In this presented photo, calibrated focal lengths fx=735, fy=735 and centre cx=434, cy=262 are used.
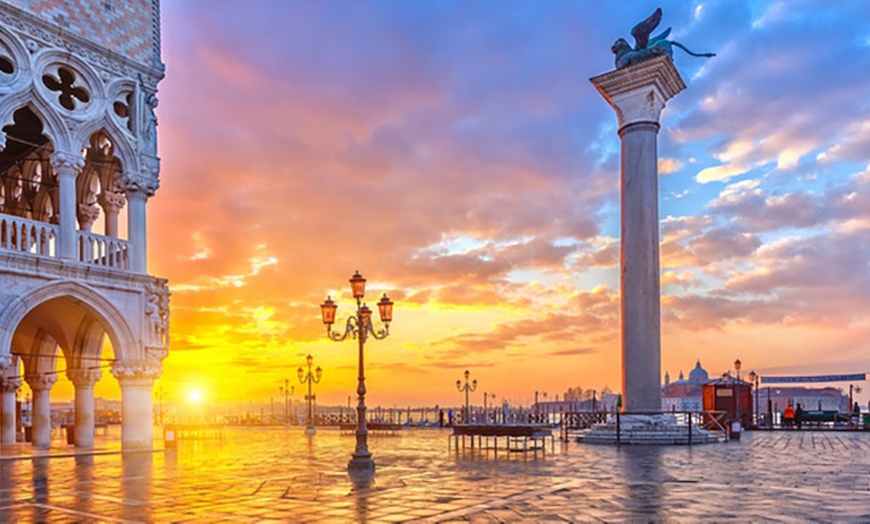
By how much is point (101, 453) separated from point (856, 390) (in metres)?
51.3

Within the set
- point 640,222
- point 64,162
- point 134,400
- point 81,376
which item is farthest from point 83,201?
point 640,222

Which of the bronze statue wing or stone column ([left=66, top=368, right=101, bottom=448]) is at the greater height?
the bronze statue wing

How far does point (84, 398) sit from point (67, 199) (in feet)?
27.1

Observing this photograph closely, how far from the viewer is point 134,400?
23297mm

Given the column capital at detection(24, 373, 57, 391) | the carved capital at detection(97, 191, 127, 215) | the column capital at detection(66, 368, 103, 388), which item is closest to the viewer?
the carved capital at detection(97, 191, 127, 215)

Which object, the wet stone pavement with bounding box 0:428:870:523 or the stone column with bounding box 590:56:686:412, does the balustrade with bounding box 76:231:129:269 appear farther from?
the stone column with bounding box 590:56:686:412

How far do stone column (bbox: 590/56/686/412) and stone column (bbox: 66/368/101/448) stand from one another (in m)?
18.7

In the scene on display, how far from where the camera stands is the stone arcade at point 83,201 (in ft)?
69.3

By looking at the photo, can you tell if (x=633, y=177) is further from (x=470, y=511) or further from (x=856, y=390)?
(x=856, y=390)

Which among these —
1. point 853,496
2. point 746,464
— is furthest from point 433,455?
point 853,496

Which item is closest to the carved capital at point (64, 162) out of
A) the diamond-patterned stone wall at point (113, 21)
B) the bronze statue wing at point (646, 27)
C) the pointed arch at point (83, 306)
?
the pointed arch at point (83, 306)

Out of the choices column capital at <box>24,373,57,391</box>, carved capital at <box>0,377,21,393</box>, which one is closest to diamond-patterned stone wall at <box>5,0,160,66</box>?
column capital at <box>24,373,57,391</box>

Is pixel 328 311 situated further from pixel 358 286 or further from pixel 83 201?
pixel 83 201

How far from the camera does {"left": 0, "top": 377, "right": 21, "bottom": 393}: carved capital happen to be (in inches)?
1097
